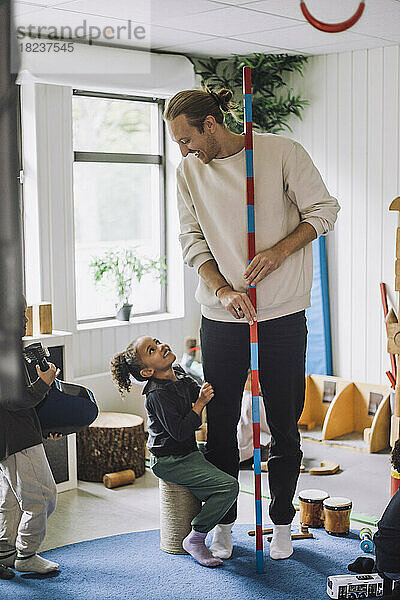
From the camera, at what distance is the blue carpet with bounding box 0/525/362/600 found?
102 inches

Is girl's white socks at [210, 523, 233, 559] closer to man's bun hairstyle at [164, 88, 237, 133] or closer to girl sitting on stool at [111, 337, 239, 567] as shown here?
girl sitting on stool at [111, 337, 239, 567]

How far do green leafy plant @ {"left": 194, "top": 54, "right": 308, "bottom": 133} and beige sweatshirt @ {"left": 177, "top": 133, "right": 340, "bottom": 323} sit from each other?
2.05 meters

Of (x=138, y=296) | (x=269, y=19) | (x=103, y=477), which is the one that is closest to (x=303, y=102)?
(x=269, y=19)

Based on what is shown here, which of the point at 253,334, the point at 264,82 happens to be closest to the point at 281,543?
the point at 253,334

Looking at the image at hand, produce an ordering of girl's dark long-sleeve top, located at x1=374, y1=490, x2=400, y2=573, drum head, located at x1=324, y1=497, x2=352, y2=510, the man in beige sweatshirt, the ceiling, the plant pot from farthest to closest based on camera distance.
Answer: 1. the plant pot
2. the ceiling
3. drum head, located at x1=324, y1=497, x2=352, y2=510
4. the man in beige sweatshirt
5. girl's dark long-sleeve top, located at x1=374, y1=490, x2=400, y2=573

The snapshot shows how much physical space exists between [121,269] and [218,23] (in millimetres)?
1504

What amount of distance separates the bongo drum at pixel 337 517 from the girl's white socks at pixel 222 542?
421 millimetres

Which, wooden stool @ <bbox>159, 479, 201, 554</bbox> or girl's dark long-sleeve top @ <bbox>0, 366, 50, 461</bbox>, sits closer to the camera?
girl's dark long-sleeve top @ <bbox>0, 366, 50, 461</bbox>

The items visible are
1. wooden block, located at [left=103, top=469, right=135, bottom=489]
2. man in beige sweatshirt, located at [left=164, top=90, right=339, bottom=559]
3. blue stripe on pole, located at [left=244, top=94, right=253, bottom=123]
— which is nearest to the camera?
blue stripe on pole, located at [left=244, top=94, right=253, bottom=123]

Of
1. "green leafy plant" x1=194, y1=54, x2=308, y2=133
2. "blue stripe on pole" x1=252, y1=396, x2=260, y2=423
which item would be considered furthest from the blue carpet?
"green leafy plant" x1=194, y1=54, x2=308, y2=133

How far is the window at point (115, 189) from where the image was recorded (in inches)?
180

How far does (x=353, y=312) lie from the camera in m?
4.76

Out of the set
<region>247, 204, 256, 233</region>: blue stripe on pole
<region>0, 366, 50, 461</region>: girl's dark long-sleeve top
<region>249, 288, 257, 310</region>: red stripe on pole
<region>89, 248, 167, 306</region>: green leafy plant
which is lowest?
<region>0, 366, 50, 461</region>: girl's dark long-sleeve top

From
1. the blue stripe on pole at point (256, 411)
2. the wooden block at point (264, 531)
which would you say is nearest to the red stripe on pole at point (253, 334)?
the blue stripe on pole at point (256, 411)
